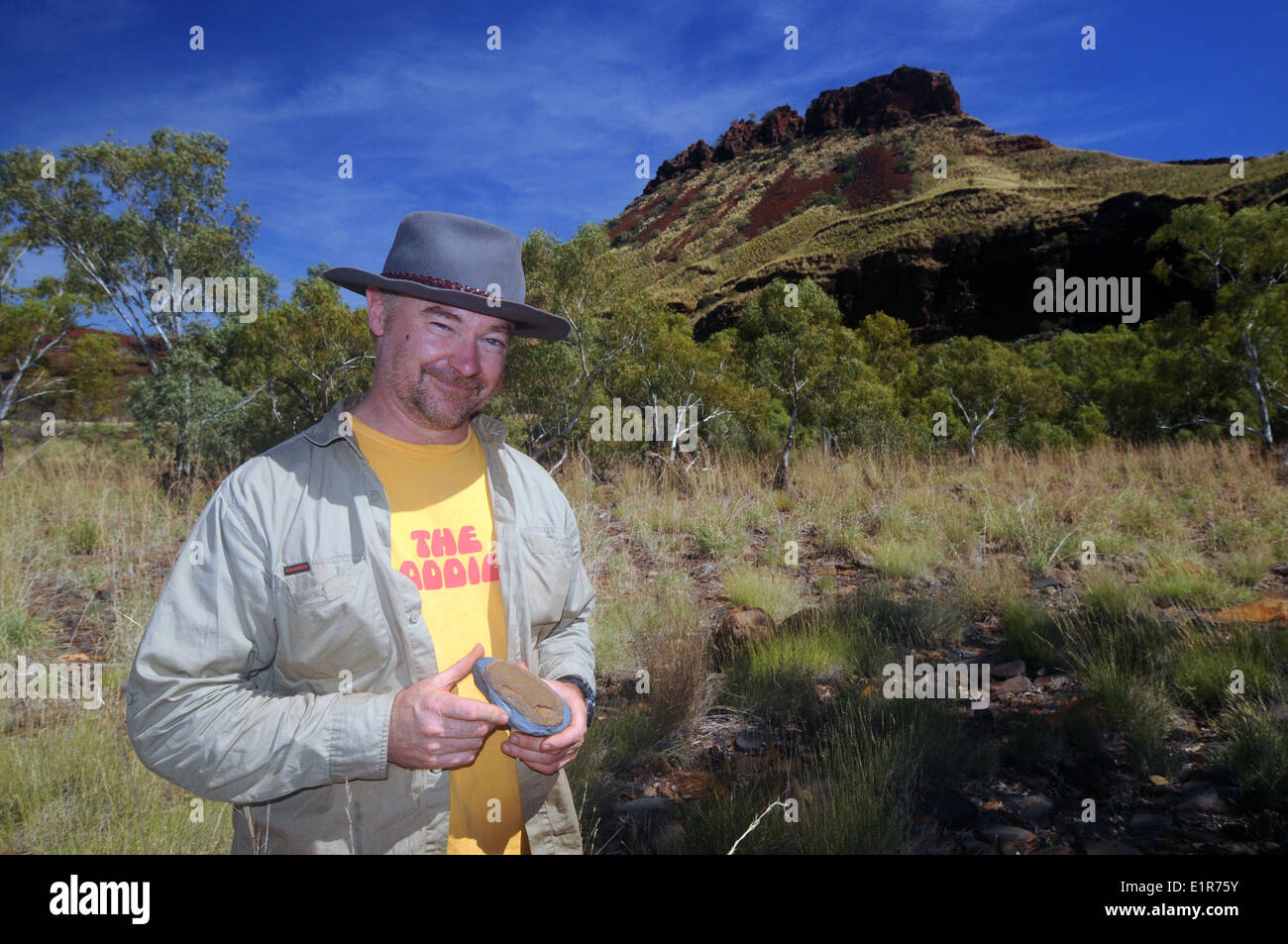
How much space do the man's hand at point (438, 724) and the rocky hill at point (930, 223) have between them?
155 feet

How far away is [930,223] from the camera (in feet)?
203

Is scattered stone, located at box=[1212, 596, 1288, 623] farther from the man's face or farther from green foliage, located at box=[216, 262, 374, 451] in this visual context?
green foliage, located at box=[216, 262, 374, 451]

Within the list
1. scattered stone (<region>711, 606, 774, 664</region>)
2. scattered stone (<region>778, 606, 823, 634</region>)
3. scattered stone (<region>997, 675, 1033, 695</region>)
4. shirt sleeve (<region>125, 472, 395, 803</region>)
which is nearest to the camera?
shirt sleeve (<region>125, 472, 395, 803</region>)

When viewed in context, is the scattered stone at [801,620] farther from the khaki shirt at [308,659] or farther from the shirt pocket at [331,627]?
the shirt pocket at [331,627]

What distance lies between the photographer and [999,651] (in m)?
4.69

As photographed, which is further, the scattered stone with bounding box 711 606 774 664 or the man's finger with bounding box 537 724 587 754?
the scattered stone with bounding box 711 606 774 664

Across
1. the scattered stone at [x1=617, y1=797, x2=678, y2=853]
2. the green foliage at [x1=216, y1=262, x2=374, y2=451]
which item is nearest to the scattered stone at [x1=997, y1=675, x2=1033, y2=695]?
the scattered stone at [x1=617, y1=797, x2=678, y2=853]

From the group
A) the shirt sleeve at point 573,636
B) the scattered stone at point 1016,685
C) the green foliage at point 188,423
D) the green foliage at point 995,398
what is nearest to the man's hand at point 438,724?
the shirt sleeve at point 573,636

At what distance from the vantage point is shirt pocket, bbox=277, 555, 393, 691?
1.48m

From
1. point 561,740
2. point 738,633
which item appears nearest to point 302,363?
point 738,633

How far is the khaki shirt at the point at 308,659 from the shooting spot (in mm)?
1333

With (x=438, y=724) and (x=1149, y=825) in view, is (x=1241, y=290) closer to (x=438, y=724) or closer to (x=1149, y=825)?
(x=1149, y=825)

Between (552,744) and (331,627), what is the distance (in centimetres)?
57
